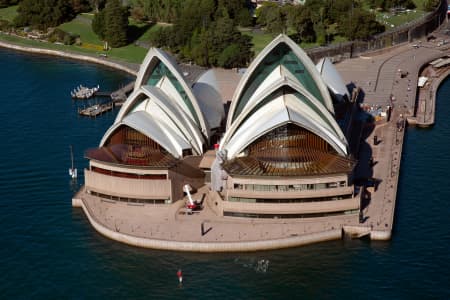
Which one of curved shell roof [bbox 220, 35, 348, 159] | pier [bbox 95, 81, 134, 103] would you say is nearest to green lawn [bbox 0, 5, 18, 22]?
pier [bbox 95, 81, 134, 103]

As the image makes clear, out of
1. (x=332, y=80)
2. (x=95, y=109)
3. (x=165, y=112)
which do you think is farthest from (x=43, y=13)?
(x=165, y=112)

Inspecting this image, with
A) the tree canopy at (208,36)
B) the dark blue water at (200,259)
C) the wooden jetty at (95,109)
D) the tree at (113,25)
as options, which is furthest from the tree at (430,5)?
the dark blue water at (200,259)

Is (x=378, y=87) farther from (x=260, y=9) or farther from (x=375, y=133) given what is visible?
(x=260, y=9)

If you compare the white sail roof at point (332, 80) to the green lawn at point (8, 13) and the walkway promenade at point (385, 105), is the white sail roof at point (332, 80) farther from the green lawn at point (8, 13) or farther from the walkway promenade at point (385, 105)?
the green lawn at point (8, 13)

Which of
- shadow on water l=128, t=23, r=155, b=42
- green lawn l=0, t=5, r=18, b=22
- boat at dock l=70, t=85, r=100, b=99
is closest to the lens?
boat at dock l=70, t=85, r=100, b=99

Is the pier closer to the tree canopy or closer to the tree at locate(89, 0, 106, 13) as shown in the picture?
the tree canopy

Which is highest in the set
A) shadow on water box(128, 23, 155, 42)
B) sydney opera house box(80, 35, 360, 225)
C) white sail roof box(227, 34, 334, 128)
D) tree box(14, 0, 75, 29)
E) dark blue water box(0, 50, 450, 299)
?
tree box(14, 0, 75, 29)
